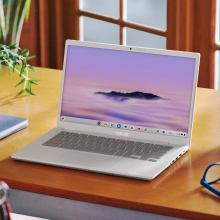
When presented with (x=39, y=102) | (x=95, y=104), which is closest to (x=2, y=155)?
(x=95, y=104)

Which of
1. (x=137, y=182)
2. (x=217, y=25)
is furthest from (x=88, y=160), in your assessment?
(x=217, y=25)

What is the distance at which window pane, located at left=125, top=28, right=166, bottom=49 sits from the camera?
2611 millimetres

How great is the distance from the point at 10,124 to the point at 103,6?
70.4 inches

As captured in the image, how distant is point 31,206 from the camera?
103cm

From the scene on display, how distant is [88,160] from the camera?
1.04 meters

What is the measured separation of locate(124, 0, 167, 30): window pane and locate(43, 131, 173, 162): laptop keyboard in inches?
62.2

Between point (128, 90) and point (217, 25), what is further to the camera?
point (217, 25)

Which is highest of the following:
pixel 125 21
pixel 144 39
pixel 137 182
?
pixel 125 21

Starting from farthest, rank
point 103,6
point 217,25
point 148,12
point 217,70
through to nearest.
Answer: point 103,6, point 148,12, point 217,70, point 217,25

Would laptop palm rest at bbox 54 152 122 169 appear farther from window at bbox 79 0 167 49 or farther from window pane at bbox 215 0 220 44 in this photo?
window at bbox 79 0 167 49

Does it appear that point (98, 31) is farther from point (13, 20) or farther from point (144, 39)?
point (13, 20)

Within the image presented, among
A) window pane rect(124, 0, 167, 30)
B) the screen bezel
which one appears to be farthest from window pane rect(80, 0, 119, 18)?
the screen bezel

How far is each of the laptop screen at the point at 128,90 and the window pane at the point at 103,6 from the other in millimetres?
1621

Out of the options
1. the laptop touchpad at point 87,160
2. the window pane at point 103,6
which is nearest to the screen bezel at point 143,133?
the laptop touchpad at point 87,160
